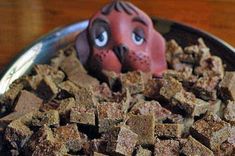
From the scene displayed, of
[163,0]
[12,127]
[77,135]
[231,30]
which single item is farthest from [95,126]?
[163,0]

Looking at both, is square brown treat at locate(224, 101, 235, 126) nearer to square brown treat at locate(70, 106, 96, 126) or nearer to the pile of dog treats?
the pile of dog treats

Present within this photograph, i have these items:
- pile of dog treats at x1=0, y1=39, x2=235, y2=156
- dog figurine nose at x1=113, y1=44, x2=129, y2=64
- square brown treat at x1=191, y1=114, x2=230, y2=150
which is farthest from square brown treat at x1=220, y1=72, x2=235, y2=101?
dog figurine nose at x1=113, y1=44, x2=129, y2=64

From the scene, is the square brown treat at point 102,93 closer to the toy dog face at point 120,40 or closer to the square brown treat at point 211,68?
the toy dog face at point 120,40

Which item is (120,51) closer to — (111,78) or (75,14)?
(111,78)

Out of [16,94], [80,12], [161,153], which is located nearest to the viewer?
[161,153]

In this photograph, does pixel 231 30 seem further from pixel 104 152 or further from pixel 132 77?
pixel 104 152

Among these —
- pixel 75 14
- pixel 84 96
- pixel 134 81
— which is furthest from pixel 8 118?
pixel 75 14
